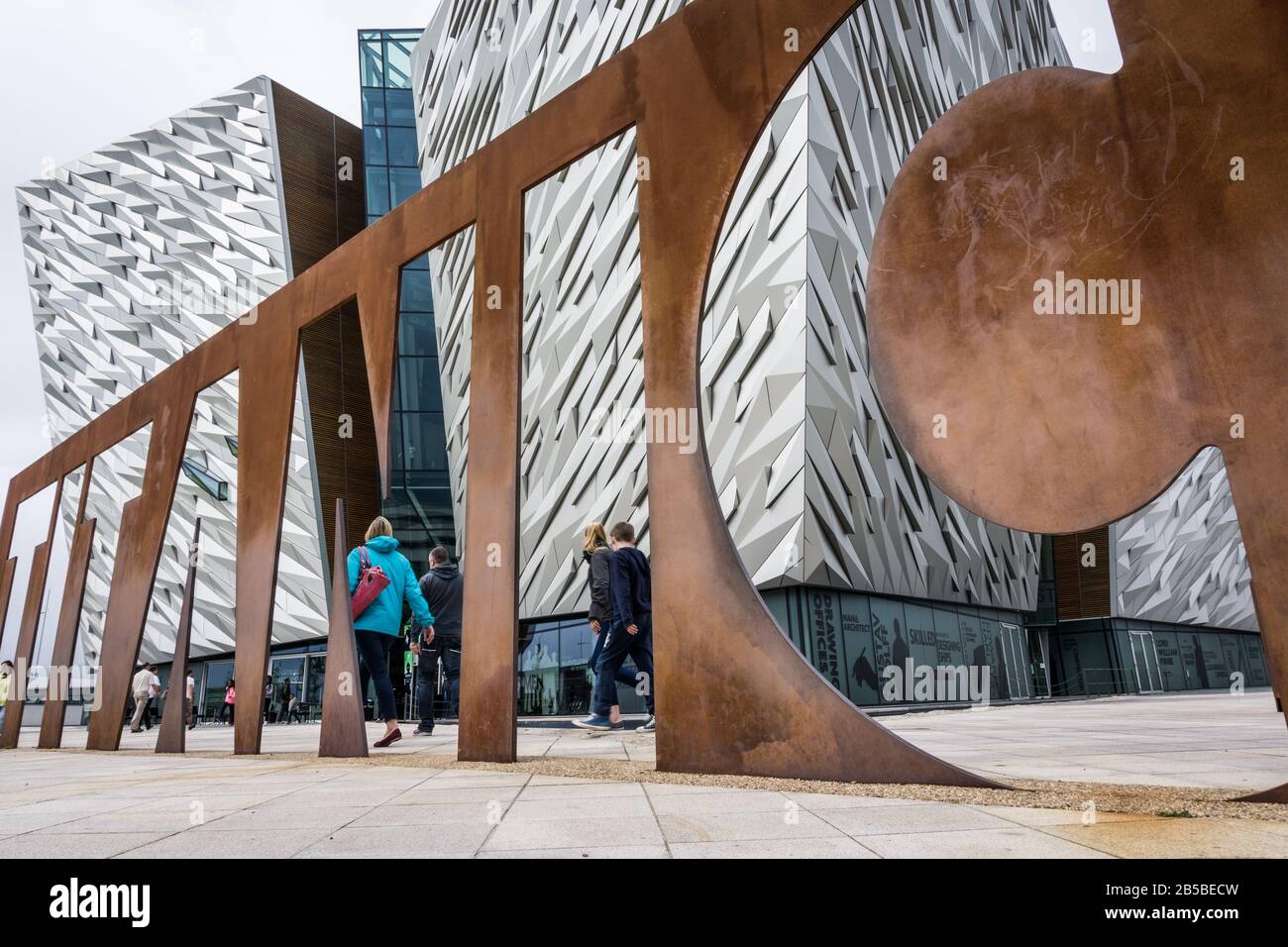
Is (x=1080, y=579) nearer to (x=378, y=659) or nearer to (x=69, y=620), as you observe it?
(x=378, y=659)

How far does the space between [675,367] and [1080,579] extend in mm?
24792

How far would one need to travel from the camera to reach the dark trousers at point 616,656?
241 inches

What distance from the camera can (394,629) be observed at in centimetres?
655

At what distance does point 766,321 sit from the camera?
44.0 ft

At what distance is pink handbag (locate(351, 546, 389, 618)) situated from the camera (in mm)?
6363

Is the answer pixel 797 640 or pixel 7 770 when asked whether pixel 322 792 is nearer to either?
pixel 7 770

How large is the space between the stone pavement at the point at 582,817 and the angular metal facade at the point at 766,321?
345 inches

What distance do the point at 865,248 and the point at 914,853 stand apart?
14.7 meters

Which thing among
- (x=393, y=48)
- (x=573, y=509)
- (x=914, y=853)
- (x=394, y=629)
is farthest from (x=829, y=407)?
(x=393, y=48)

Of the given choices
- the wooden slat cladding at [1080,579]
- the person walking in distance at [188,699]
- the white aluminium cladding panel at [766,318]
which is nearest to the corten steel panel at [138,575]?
the person walking in distance at [188,699]

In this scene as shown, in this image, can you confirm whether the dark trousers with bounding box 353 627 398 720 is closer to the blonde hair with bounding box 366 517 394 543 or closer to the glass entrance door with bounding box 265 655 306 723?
the blonde hair with bounding box 366 517 394 543

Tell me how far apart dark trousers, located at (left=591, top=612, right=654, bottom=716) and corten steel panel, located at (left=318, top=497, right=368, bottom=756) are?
5.77 feet

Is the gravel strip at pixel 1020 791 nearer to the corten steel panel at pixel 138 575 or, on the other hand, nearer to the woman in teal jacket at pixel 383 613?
the woman in teal jacket at pixel 383 613

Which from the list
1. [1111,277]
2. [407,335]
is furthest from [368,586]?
[407,335]
